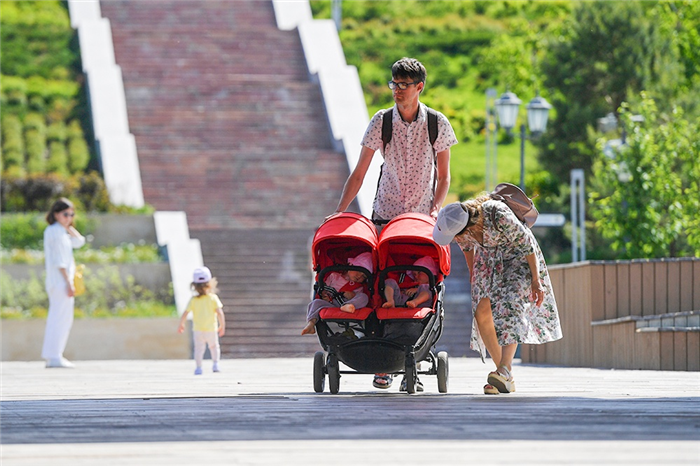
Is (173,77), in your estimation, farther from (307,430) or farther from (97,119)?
(307,430)

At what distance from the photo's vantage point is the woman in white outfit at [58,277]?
52.3ft

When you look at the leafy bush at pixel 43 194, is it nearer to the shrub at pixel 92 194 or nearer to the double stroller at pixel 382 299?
the shrub at pixel 92 194

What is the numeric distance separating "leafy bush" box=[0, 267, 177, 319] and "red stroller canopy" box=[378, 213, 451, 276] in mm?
11246

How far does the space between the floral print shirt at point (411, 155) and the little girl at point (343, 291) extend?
0.67 meters

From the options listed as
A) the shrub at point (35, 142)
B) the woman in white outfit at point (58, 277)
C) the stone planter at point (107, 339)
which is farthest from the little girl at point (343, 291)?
the shrub at point (35, 142)

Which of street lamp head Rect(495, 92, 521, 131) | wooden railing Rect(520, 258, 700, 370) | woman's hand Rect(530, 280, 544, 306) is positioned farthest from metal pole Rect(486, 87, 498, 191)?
woman's hand Rect(530, 280, 544, 306)

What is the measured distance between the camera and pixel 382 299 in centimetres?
888

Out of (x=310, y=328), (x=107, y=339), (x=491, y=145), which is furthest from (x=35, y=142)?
(x=310, y=328)

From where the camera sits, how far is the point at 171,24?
1404 inches

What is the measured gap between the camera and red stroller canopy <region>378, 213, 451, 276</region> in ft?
28.4

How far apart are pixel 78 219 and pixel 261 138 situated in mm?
7211

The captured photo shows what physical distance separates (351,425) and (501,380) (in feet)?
9.42

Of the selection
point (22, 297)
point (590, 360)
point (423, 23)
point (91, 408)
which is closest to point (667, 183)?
point (590, 360)

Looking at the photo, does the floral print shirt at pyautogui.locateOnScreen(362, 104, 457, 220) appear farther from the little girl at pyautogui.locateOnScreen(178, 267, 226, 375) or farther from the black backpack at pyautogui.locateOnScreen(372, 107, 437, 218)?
the little girl at pyautogui.locateOnScreen(178, 267, 226, 375)
